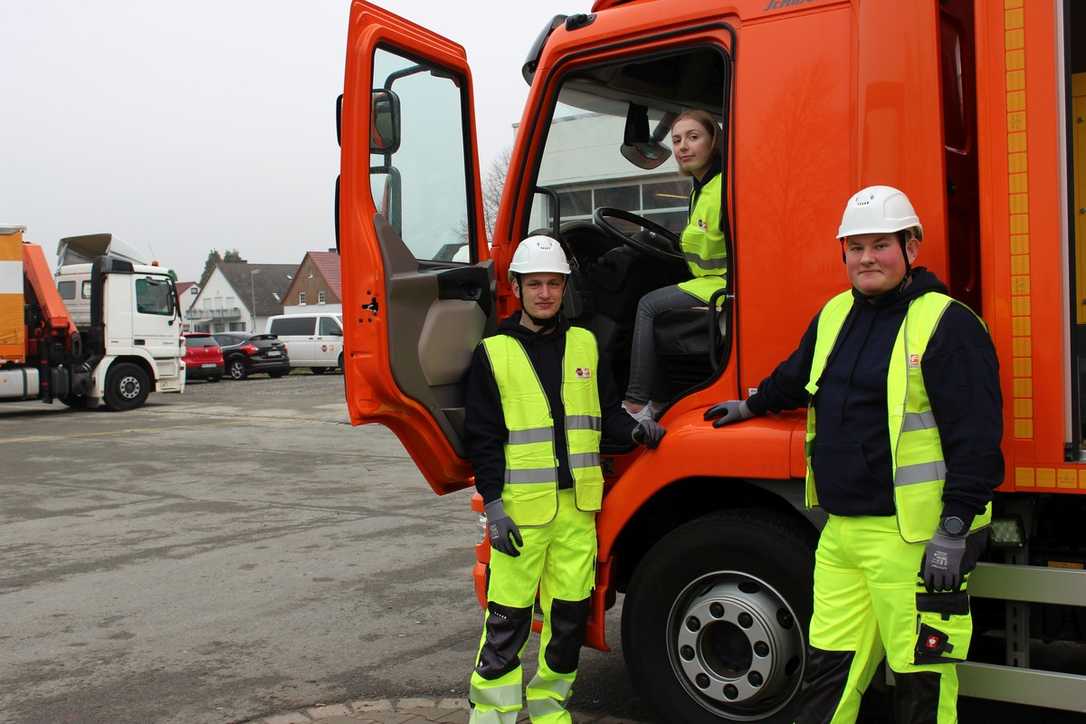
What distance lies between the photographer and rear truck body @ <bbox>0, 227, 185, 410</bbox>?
18.8 m

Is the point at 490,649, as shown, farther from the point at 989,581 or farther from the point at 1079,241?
the point at 1079,241

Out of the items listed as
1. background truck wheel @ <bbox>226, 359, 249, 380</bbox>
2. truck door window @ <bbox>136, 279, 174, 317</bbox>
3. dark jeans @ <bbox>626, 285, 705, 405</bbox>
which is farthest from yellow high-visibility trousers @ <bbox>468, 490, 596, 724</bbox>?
background truck wheel @ <bbox>226, 359, 249, 380</bbox>

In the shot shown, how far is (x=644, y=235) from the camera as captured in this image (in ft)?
14.1

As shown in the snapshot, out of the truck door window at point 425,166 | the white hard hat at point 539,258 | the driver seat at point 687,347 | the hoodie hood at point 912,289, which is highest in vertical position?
the truck door window at point 425,166

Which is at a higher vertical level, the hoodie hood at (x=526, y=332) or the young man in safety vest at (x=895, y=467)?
the hoodie hood at (x=526, y=332)

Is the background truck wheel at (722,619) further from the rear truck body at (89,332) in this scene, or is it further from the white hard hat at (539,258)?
the rear truck body at (89,332)

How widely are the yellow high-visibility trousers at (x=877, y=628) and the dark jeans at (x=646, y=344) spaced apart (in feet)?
3.07

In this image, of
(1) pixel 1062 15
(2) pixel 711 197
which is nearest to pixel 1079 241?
(1) pixel 1062 15

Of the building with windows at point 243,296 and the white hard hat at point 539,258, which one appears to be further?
the building with windows at point 243,296

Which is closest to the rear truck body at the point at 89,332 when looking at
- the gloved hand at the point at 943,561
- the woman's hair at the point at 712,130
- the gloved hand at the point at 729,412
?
the woman's hair at the point at 712,130

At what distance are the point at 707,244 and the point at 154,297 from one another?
1866 centimetres

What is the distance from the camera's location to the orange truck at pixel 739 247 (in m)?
2.98

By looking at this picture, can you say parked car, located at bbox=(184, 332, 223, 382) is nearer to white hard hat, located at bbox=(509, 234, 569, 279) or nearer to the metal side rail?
white hard hat, located at bbox=(509, 234, 569, 279)

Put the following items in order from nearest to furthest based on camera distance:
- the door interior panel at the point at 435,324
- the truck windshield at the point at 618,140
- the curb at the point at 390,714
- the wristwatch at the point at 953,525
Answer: the wristwatch at the point at 953,525 → the door interior panel at the point at 435,324 → the truck windshield at the point at 618,140 → the curb at the point at 390,714
